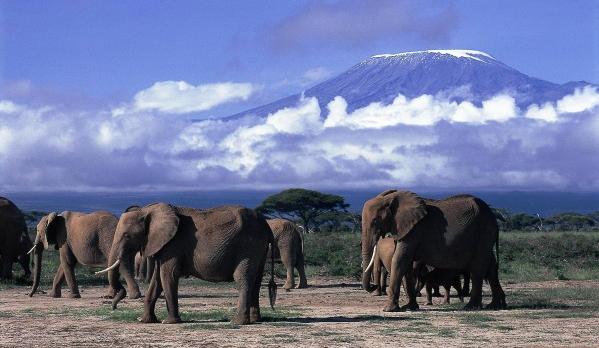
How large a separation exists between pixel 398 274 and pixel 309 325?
3.32 meters

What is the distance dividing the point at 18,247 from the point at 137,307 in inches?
399

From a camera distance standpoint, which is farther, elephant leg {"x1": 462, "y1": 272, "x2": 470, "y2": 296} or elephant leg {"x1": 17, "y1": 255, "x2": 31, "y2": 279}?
elephant leg {"x1": 17, "y1": 255, "x2": 31, "y2": 279}

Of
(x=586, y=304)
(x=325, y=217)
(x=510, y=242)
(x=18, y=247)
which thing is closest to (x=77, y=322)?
(x=586, y=304)

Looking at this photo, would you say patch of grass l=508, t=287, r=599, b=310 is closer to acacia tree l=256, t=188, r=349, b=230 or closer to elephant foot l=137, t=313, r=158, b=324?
elephant foot l=137, t=313, r=158, b=324

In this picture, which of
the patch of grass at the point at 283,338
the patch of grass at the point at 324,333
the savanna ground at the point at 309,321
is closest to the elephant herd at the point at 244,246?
the savanna ground at the point at 309,321

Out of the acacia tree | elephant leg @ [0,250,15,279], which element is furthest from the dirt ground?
the acacia tree

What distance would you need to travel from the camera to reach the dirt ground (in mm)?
17100

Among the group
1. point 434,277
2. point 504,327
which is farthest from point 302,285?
point 504,327

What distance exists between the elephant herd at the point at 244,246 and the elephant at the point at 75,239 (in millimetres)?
20

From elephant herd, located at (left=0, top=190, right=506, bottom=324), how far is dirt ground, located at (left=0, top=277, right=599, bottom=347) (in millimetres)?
518

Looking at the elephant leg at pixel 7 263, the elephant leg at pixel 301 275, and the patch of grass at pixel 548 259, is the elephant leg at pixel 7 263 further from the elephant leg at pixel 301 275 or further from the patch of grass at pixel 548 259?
the patch of grass at pixel 548 259

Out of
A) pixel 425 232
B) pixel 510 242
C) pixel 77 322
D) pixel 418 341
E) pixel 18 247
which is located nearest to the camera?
pixel 418 341

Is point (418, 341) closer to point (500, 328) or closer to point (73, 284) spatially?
point (500, 328)

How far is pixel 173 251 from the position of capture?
762 inches
